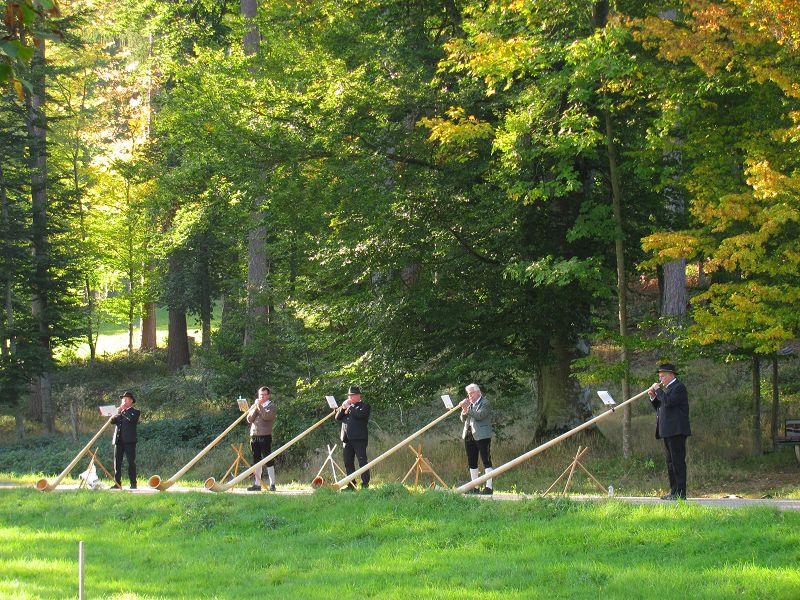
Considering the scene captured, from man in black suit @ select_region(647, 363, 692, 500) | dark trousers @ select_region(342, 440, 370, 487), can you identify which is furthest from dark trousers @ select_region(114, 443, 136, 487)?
man in black suit @ select_region(647, 363, 692, 500)

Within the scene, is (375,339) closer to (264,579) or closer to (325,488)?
(325,488)

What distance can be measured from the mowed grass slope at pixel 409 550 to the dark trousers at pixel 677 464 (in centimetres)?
128

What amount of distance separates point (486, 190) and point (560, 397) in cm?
479

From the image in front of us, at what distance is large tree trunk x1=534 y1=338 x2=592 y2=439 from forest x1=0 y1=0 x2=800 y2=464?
0.05 metres

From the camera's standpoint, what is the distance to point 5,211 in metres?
30.7

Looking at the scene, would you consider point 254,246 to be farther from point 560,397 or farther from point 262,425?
point 262,425

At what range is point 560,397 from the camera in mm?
20219

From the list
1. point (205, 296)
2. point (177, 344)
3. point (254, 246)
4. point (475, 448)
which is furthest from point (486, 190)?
point (177, 344)

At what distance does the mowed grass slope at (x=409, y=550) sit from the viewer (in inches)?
342

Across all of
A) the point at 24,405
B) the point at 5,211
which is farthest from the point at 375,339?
the point at 24,405

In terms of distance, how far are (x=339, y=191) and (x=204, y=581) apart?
11071mm

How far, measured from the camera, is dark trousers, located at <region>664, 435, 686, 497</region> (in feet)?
39.2

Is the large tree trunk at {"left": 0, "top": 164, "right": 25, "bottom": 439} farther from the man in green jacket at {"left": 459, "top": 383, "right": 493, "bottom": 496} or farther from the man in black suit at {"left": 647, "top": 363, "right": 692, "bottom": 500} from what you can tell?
the man in black suit at {"left": 647, "top": 363, "right": 692, "bottom": 500}

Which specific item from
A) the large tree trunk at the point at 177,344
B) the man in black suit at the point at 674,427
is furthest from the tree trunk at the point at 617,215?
the large tree trunk at the point at 177,344
